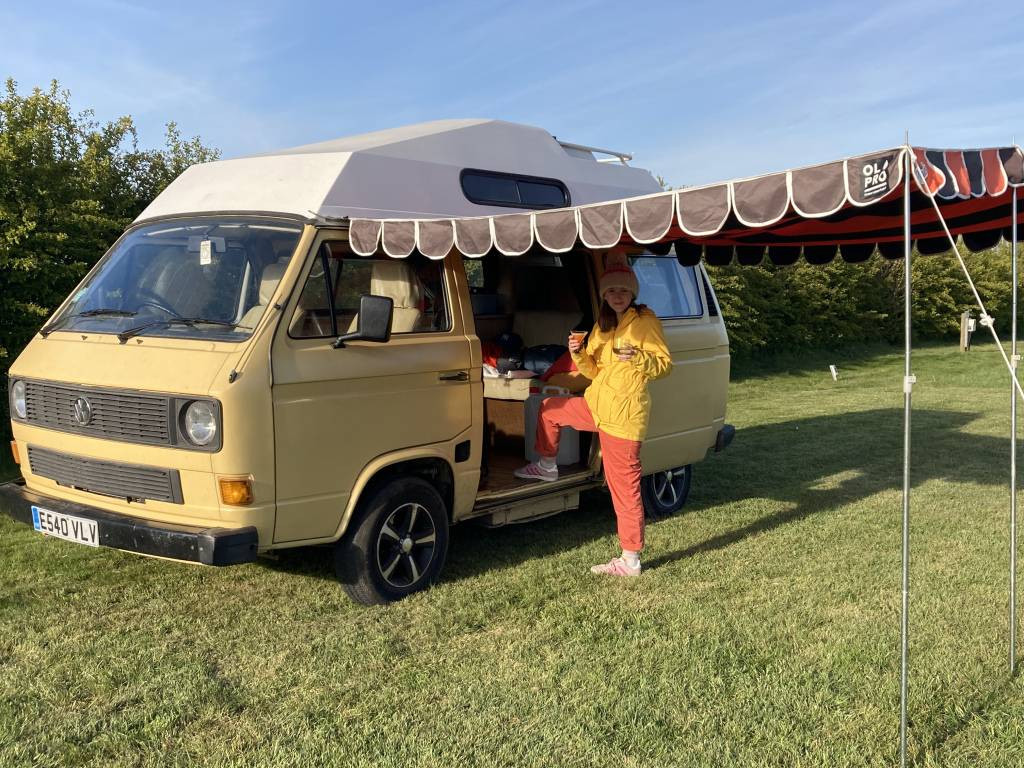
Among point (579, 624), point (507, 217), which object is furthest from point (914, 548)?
point (507, 217)

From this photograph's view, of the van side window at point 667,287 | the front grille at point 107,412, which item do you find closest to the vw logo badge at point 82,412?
the front grille at point 107,412

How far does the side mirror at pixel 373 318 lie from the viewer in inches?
194

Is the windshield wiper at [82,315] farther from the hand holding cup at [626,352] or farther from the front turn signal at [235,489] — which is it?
the hand holding cup at [626,352]

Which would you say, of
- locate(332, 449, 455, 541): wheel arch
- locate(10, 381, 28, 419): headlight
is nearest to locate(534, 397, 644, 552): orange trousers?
locate(332, 449, 455, 541): wheel arch

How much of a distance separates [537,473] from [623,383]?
1157mm

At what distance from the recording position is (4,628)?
15.6 feet

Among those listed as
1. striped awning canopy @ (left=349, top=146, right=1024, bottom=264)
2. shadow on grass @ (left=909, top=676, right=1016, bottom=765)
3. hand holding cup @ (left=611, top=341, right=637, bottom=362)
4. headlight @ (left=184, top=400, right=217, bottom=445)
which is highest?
striped awning canopy @ (left=349, top=146, right=1024, bottom=264)

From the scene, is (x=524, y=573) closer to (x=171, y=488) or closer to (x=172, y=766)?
(x=171, y=488)

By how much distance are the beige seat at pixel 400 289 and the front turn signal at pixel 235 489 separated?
54.0 inches

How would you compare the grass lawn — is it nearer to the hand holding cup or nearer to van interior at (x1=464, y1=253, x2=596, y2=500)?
van interior at (x1=464, y1=253, x2=596, y2=500)

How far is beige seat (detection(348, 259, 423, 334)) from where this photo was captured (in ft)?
18.0

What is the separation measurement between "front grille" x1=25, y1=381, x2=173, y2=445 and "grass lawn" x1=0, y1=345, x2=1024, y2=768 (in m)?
1.03

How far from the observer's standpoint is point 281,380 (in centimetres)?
469

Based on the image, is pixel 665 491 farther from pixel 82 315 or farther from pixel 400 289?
pixel 82 315
